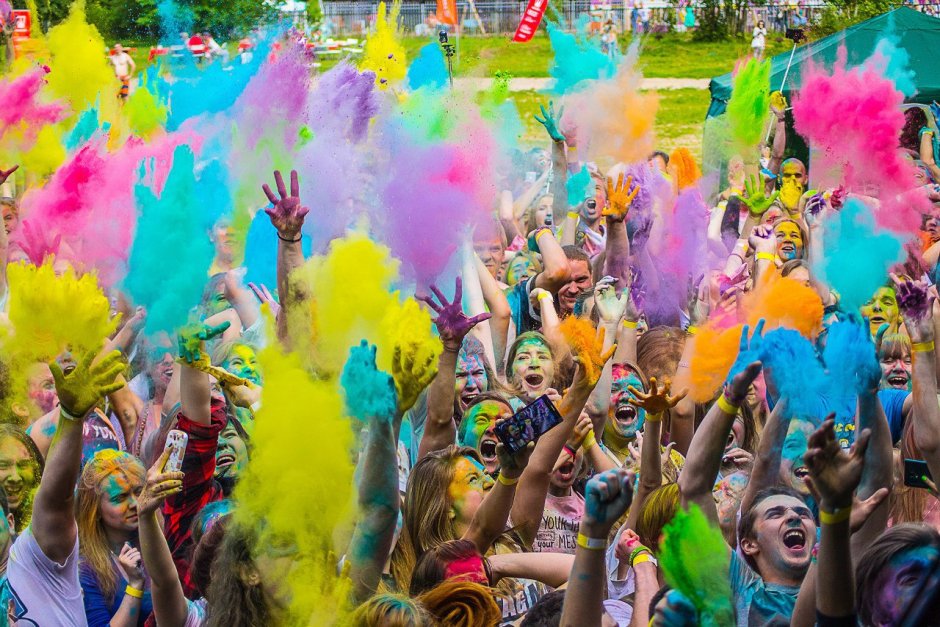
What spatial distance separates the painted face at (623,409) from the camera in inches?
185

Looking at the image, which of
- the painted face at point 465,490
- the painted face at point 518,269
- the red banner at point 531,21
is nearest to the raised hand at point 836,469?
the painted face at point 465,490

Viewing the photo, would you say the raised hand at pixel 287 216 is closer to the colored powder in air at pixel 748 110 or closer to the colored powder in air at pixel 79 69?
the colored powder in air at pixel 79 69

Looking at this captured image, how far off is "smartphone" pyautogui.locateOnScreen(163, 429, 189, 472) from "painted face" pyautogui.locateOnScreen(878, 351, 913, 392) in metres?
2.95

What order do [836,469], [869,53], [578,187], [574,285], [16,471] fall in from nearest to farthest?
[836,469] → [16,471] → [574,285] → [578,187] → [869,53]

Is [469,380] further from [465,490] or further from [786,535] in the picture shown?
[786,535]

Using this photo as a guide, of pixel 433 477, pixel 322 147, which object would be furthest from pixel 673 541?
pixel 322 147

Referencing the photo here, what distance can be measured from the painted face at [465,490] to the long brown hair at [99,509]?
99 centimetres

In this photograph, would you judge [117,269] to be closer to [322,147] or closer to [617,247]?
[322,147]

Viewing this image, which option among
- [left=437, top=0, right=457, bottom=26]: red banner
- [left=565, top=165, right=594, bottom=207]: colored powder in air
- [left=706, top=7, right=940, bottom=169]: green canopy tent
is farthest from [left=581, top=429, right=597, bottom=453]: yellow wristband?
[left=706, top=7, right=940, bottom=169]: green canopy tent

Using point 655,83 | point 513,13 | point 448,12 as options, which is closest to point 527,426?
point 448,12

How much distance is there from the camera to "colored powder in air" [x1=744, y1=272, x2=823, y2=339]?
4.04 metres

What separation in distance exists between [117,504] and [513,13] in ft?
89.3

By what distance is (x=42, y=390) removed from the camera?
473 cm

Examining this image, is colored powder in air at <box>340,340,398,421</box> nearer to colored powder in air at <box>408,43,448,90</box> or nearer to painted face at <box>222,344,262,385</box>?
painted face at <box>222,344,262,385</box>
